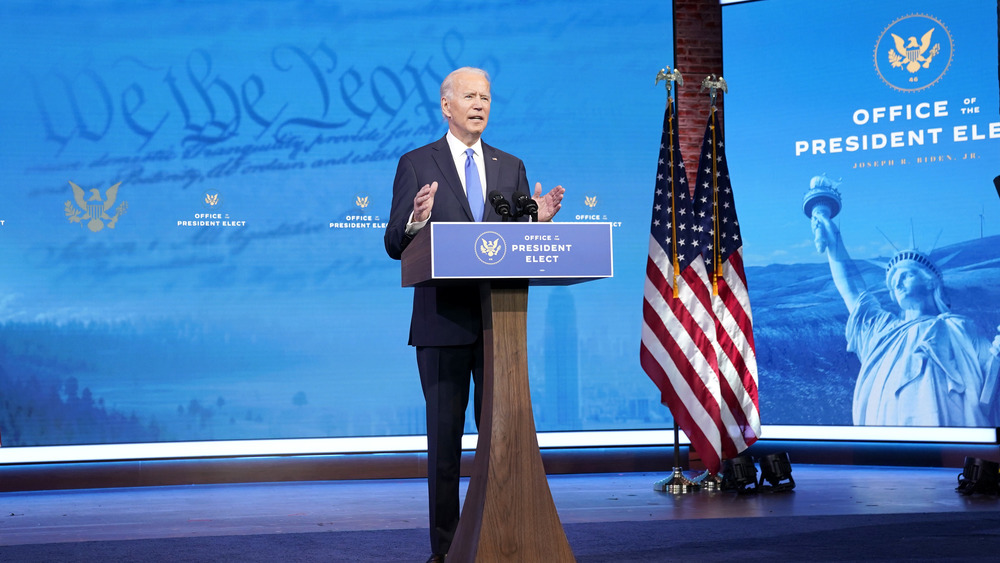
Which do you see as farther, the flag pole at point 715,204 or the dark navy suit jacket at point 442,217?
the flag pole at point 715,204

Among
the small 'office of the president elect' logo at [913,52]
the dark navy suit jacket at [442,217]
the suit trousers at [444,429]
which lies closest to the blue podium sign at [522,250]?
the dark navy suit jacket at [442,217]

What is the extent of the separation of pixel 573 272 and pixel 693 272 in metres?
3.21

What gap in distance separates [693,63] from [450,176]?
413 cm

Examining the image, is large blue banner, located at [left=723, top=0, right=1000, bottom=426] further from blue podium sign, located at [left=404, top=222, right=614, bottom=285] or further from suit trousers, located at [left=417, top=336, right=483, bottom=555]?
blue podium sign, located at [left=404, top=222, right=614, bottom=285]

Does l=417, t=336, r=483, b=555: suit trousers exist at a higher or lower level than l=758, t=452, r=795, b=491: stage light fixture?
higher

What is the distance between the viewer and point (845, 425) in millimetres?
6422

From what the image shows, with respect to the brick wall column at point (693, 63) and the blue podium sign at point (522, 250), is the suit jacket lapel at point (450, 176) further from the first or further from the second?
the brick wall column at point (693, 63)

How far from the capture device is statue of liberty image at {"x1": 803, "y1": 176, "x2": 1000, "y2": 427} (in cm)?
606

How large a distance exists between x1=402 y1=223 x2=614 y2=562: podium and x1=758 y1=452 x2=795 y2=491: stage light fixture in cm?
291

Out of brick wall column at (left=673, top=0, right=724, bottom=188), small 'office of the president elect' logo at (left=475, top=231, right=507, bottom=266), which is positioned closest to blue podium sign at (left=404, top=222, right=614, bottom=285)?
small 'office of the president elect' logo at (left=475, top=231, right=507, bottom=266)

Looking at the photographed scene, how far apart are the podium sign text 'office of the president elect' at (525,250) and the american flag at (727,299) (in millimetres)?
3208

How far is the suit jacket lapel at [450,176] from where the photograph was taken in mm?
2986

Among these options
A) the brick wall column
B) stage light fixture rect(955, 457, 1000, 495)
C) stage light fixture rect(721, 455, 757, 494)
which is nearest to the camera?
stage light fixture rect(955, 457, 1000, 495)

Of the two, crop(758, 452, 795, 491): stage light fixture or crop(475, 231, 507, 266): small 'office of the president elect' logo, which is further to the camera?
crop(758, 452, 795, 491): stage light fixture
